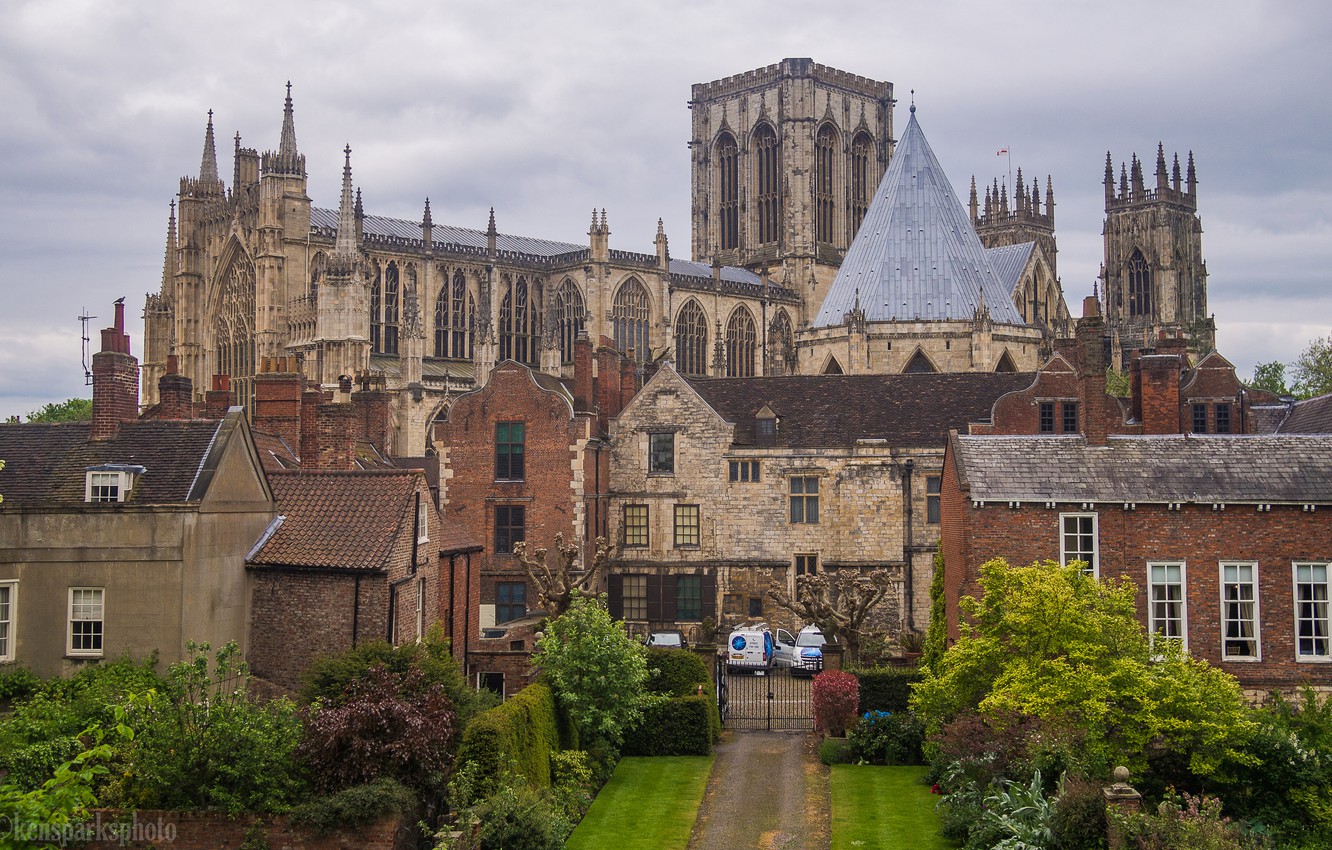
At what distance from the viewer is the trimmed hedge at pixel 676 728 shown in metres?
31.9

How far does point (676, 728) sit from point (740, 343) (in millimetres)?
72605

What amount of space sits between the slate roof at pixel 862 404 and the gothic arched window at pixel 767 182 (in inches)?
2565

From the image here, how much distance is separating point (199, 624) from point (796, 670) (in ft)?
64.9

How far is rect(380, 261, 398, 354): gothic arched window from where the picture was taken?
3388 inches

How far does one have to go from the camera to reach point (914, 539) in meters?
46.2

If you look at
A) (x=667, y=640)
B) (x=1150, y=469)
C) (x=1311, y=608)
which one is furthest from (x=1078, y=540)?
(x=667, y=640)

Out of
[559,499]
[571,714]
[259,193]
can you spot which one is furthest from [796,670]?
[259,193]

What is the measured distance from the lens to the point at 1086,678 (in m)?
24.3

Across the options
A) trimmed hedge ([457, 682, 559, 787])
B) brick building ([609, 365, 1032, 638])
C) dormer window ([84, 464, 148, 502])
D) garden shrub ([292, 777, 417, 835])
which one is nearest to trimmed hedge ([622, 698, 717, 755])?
trimmed hedge ([457, 682, 559, 787])

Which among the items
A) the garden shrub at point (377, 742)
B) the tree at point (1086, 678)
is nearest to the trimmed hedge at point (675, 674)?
the tree at point (1086, 678)

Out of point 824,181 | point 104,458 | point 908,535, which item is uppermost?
point 824,181

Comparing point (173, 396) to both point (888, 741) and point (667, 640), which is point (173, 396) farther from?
point (888, 741)

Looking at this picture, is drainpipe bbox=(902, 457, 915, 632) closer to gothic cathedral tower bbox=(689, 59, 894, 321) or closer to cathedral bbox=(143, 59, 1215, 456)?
cathedral bbox=(143, 59, 1215, 456)

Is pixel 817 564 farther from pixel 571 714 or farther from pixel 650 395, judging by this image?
pixel 571 714
